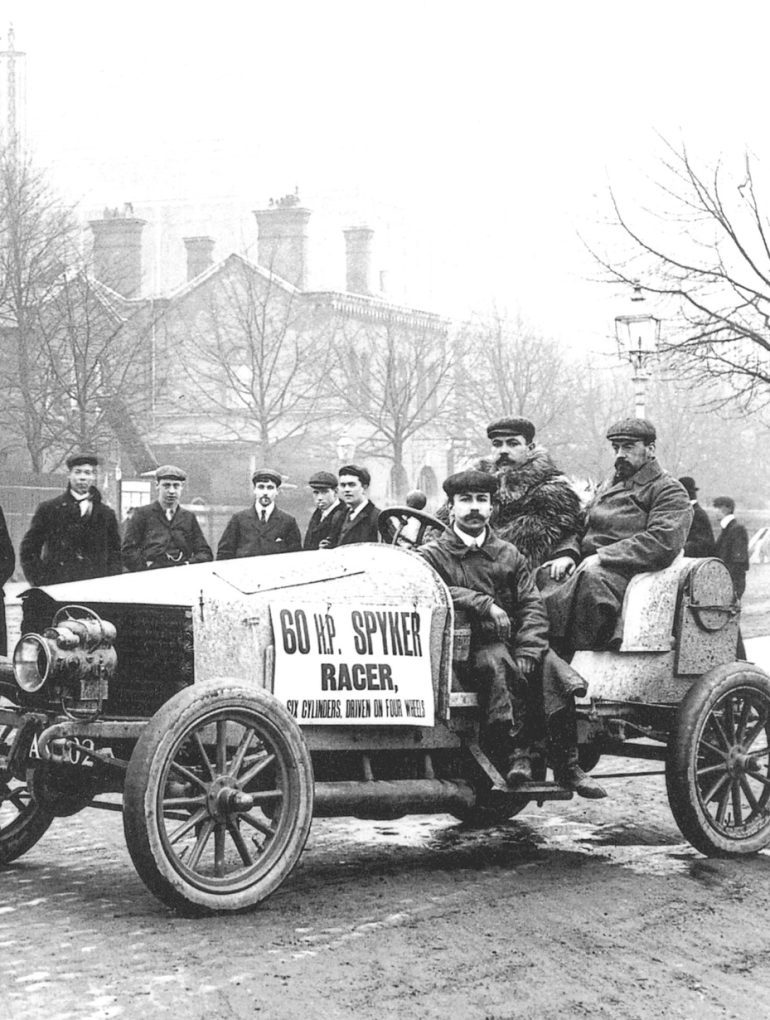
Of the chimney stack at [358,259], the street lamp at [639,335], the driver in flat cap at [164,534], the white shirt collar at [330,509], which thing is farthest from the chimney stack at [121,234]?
the driver in flat cap at [164,534]

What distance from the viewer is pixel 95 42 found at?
68375mm

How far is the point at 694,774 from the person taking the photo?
25.3ft

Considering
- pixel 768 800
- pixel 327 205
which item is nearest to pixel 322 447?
pixel 327 205

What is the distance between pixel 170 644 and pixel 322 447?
39.9 meters

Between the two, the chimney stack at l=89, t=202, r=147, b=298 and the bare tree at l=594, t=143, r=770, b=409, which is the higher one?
the chimney stack at l=89, t=202, r=147, b=298

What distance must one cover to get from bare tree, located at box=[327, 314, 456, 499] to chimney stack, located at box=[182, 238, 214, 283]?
599 cm

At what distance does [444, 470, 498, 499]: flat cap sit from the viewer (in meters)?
7.41

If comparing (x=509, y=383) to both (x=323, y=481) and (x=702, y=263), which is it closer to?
(x=702, y=263)

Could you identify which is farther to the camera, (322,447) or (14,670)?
(322,447)

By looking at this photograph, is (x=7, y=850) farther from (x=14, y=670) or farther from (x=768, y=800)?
(x=768, y=800)

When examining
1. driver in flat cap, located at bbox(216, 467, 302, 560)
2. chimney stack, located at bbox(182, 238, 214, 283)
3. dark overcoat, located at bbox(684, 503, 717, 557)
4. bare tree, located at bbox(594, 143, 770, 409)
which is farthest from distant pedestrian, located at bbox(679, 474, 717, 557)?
chimney stack, located at bbox(182, 238, 214, 283)

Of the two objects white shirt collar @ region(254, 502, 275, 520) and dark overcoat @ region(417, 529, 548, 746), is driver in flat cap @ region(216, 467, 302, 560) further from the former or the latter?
dark overcoat @ region(417, 529, 548, 746)

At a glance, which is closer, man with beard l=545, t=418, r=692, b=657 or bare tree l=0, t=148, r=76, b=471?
man with beard l=545, t=418, r=692, b=657

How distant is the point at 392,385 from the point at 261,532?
34476mm
